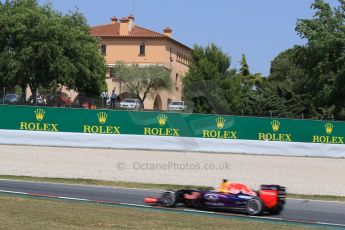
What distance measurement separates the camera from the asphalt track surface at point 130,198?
13.8 metres

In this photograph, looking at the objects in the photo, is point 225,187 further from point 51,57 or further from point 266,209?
point 51,57

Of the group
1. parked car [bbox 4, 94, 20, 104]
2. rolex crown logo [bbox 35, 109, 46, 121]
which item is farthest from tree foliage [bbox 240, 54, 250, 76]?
rolex crown logo [bbox 35, 109, 46, 121]

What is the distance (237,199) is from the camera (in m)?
14.0

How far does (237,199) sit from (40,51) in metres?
38.0

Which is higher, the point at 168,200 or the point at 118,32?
the point at 118,32

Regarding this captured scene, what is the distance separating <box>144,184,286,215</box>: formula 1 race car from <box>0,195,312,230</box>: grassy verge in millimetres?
1226

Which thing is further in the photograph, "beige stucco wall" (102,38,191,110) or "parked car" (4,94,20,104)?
"beige stucco wall" (102,38,191,110)

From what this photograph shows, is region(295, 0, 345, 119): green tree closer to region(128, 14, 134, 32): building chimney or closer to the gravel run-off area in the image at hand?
the gravel run-off area

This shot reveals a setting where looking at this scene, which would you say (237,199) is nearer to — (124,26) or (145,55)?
(145,55)

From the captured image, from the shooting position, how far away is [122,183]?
22.4m

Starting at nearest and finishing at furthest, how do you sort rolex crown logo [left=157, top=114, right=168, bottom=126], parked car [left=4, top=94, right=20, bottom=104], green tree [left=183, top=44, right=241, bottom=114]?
rolex crown logo [left=157, top=114, right=168, bottom=126], parked car [left=4, top=94, right=20, bottom=104], green tree [left=183, top=44, right=241, bottom=114]

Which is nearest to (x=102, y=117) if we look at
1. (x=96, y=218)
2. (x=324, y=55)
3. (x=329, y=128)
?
(x=329, y=128)

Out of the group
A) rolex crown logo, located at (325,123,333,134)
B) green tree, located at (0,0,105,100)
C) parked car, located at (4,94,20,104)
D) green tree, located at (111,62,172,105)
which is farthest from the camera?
green tree, located at (111,62,172,105)

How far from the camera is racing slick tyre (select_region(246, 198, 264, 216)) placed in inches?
542
